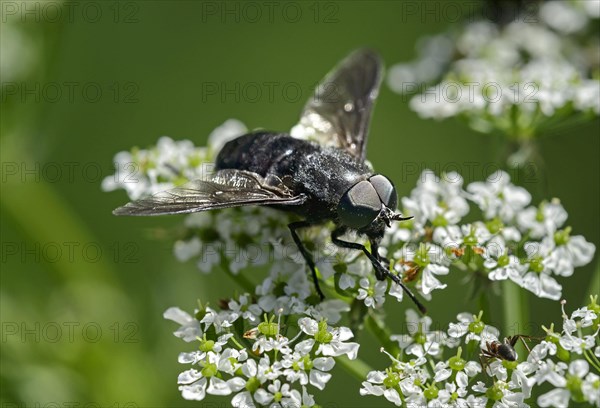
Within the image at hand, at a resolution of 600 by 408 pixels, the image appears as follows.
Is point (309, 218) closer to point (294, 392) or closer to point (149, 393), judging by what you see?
point (294, 392)

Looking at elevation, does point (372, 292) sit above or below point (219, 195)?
below

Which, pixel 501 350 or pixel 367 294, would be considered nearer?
pixel 501 350

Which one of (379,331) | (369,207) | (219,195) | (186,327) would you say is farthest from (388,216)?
(186,327)

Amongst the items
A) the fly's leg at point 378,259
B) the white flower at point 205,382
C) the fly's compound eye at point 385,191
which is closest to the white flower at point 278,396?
the white flower at point 205,382

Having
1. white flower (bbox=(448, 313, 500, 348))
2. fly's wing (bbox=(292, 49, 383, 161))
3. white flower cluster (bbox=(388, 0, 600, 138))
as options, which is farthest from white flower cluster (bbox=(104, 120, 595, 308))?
white flower cluster (bbox=(388, 0, 600, 138))

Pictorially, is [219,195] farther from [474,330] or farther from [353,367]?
[474,330]

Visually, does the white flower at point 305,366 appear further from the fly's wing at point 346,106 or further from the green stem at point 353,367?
the fly's wing at point 346,106

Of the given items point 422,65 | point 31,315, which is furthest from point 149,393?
point 422,65
